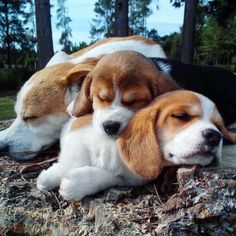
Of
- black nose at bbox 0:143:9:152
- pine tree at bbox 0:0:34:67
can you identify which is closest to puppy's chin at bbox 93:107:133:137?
black nose at bbox 0:143:9:152

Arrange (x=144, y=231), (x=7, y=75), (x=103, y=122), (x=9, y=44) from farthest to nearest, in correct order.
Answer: (x=9, y=44) < (x=7, y=75) < (x=103, y=122) < (x=144, y=231)

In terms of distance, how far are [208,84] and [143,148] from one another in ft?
4.64

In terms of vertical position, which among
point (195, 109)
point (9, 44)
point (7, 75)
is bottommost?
point (9, 44)

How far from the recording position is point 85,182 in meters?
2.73

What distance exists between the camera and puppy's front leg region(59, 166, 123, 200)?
8.93 feet

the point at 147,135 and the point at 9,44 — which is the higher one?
the point at 147,135

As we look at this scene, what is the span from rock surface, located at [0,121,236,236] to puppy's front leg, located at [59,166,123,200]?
5 cm

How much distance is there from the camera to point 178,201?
2.43 metres

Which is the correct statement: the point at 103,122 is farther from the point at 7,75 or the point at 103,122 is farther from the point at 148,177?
the point at 7,75

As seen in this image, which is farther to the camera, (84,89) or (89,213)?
(84,89)

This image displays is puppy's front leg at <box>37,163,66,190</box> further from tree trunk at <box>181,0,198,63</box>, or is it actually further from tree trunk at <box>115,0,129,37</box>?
tree trunk at <box>181,0,198,63</box>

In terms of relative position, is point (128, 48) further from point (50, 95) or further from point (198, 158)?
point (198, 158)

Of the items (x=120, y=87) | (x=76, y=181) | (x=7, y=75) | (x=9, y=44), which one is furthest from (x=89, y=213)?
(x=9, y=44)

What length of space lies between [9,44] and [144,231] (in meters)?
39.5
